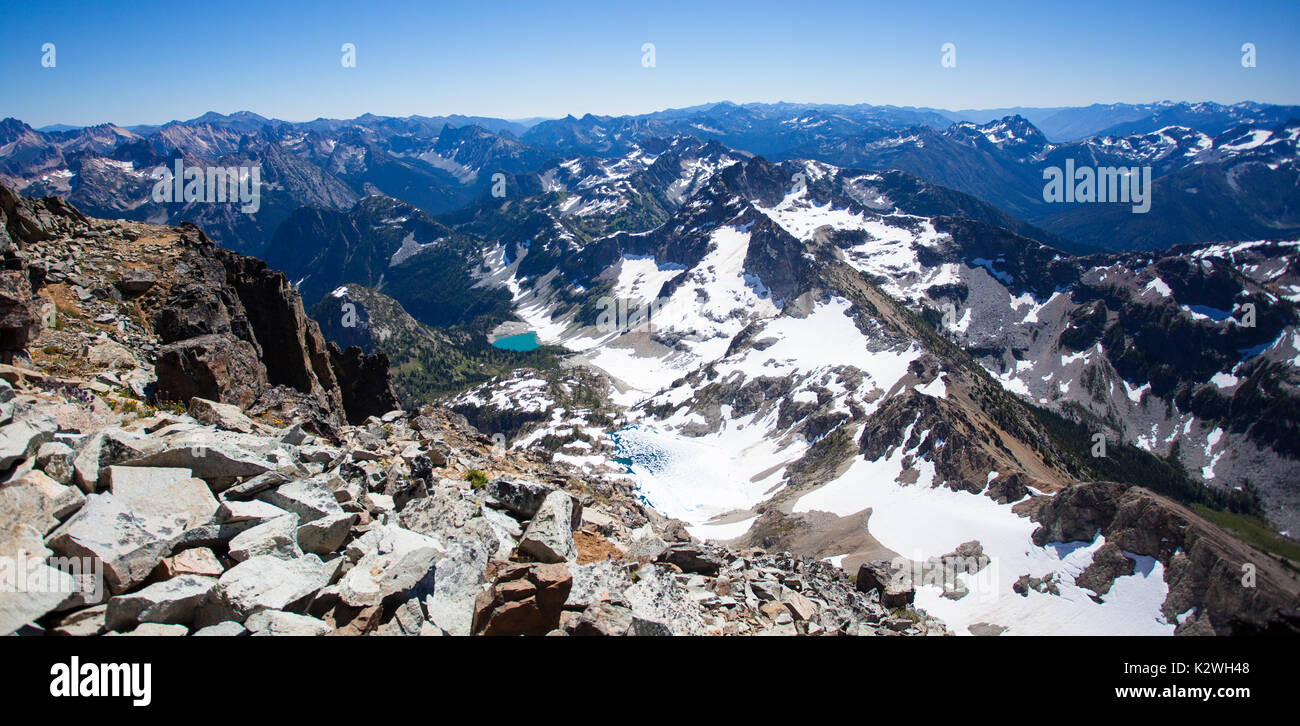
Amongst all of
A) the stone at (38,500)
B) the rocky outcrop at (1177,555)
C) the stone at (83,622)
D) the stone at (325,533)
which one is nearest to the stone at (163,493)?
the stone at (38,500)

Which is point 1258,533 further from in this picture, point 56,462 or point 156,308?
point 156,308

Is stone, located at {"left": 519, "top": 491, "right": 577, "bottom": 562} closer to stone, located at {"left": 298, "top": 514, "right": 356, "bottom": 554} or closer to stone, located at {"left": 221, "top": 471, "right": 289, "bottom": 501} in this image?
stone, located at {"left": 298, "top": 514, "right": 356, "bottom": 554}

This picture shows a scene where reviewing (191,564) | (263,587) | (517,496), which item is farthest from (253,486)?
(517,496)

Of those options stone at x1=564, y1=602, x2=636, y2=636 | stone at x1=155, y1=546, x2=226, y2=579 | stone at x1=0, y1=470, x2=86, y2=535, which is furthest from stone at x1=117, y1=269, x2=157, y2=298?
stone at x1=564, y1=602, x2=636, y2=636

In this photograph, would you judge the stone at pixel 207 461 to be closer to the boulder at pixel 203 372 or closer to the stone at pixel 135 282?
the boulder at pixel 203 372

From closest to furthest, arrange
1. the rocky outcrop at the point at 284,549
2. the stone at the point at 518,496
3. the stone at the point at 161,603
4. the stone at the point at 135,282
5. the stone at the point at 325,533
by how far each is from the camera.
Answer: the stone at the point at 161,603 → the rocky outcrop at the point at 284,549 → the stone at the point at 325,533 → the stone at the point at 518,496 → the stone at the point at 135,282
